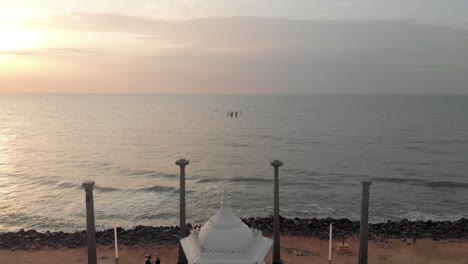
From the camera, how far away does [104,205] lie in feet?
103

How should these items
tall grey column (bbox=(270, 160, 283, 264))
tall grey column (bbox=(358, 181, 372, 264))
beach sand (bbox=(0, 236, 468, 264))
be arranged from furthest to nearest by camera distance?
beach sand (bbox=(0, 236, 468, 264))
tall grey column (bbox=(270, 160, 283, 264))
tall grey column (bbox=(358, 181, 372, 264))

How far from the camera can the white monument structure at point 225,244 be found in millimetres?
6962

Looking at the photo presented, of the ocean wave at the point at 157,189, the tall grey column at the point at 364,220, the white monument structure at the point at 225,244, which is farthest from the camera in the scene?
the ocean wave at the point at 157,189

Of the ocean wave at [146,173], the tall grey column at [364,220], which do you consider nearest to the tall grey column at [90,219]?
the tall grey column at [364,220]

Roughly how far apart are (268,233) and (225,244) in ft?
53.2

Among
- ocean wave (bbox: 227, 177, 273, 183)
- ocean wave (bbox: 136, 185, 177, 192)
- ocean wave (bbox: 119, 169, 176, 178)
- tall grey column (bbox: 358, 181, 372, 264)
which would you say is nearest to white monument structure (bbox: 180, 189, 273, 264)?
tall grey column (bbox: 358, 181, 372, 264)

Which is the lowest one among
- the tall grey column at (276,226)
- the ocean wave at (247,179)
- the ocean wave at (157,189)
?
the ocean wave at (157,189)

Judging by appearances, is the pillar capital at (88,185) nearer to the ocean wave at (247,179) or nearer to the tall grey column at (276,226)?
the tall grey column at (276,226)

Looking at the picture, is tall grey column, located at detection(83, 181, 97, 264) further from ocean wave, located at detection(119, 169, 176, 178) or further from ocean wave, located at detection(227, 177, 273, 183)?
ocean wave, located at detection(119, 169, 176, 178)

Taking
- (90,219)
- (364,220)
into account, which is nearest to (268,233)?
(364,220)

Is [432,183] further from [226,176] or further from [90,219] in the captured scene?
[90,219]

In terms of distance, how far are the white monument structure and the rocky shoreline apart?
47.7ft

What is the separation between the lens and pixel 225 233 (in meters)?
7.27

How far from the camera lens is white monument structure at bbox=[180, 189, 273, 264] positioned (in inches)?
274
